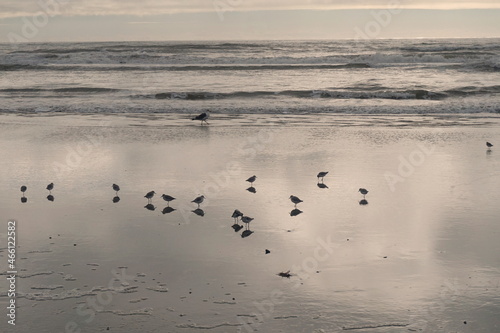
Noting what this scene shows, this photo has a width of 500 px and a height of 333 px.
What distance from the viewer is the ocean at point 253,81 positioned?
88.0ft

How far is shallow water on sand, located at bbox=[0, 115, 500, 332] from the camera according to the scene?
6.98 metres

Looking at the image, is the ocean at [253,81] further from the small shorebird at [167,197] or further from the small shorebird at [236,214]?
the small shorebird at [236,214]

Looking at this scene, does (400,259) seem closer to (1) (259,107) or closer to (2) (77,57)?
(1) (259,107)

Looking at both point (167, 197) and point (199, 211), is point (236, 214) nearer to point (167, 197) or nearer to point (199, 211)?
point (199, 211)

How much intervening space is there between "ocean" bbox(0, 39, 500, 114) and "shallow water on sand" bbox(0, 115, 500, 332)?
361 inches

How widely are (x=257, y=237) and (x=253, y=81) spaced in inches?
1185

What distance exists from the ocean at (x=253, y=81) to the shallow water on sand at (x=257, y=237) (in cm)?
917

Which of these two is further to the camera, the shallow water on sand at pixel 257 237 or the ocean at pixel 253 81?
the ocean at pixel 253 81

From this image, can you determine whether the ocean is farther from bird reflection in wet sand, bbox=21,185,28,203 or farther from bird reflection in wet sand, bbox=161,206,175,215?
bird reflection in wet sand, bbox=161,206,175,215

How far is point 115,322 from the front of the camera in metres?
6.79

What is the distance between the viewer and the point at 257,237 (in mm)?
9500

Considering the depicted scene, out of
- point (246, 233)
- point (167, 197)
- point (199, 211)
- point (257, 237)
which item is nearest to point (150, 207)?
point (167, 197)

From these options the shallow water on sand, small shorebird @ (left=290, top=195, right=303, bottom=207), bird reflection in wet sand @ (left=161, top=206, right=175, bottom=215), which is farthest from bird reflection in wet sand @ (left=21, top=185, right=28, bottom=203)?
small shorebird @ (left=290, top=195, right=303, bottom=207)

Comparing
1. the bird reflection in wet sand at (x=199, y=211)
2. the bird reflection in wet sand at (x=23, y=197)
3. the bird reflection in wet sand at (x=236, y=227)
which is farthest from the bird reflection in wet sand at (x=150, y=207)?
the bird reflection in wet sand at (x=23, y=197)
